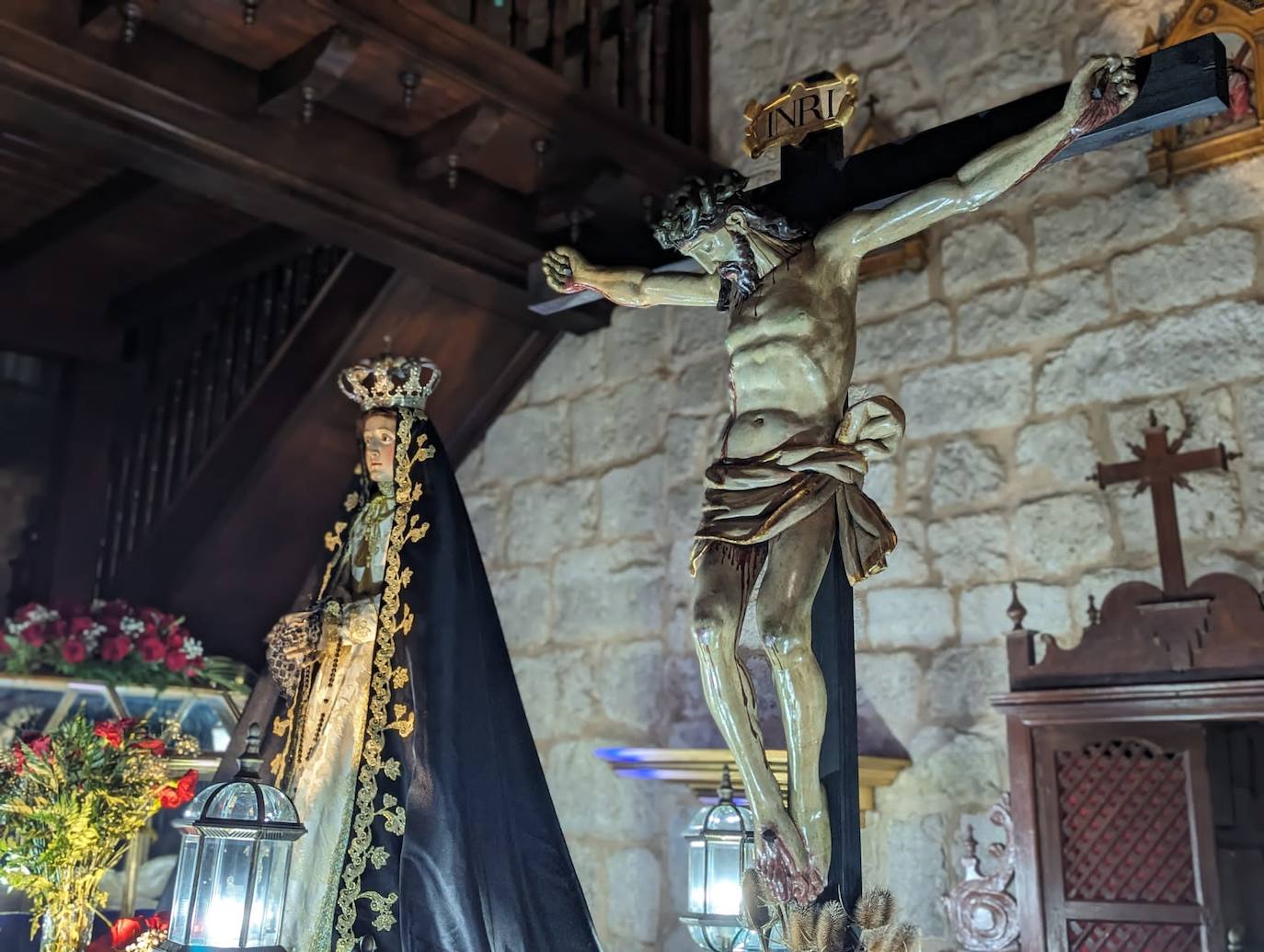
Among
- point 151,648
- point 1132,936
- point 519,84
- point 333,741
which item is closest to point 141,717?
point 151,648

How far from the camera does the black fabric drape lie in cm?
298

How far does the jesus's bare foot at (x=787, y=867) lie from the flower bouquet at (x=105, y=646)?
3.14 metres

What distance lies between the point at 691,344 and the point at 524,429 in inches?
36.3

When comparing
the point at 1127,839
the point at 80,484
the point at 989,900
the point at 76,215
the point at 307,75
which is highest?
the point at 76,215

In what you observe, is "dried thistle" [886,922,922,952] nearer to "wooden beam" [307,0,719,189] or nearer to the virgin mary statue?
the virgin mary statue

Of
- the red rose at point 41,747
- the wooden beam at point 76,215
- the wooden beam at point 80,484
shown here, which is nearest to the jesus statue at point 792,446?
the red rose at point 41,747

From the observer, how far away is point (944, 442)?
388cm

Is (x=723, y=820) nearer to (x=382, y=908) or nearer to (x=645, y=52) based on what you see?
(x=382, y=908)

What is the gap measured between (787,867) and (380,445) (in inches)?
76.6

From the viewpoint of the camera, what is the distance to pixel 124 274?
579 centimetres

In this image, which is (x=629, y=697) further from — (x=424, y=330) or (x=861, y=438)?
(x=861, y=438)

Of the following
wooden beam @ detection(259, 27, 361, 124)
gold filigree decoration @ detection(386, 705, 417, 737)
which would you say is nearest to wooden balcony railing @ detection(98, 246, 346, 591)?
wooden beam @ detection(259, 27, 361, 124)

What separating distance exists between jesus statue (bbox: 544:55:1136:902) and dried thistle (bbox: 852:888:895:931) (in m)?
0.08

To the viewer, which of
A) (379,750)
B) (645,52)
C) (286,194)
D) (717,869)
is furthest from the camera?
(645,52)
